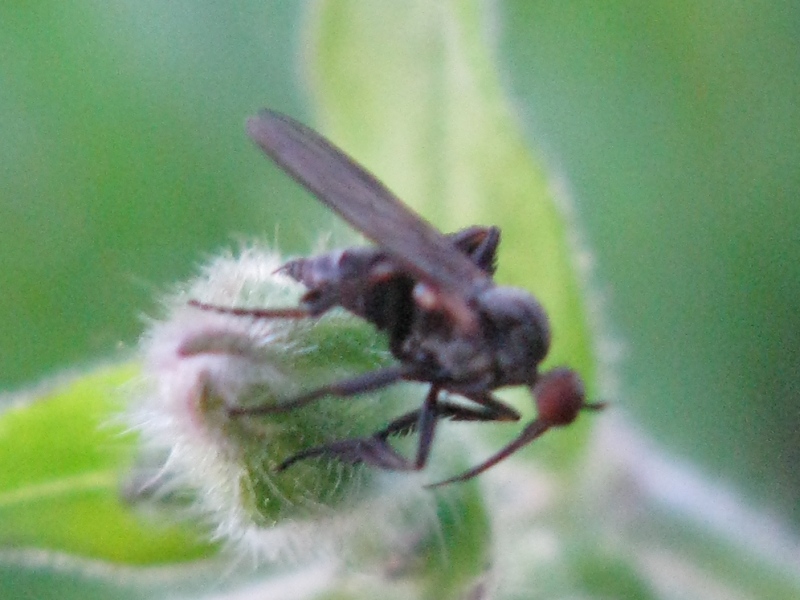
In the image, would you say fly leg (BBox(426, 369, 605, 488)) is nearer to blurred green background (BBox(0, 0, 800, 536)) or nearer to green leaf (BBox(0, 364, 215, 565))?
green leaf (BBox(0, 364, 215, 565))

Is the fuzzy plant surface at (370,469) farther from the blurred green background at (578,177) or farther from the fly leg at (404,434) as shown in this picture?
the blurred green background at (578,177)

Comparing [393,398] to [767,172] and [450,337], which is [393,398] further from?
[767,172]

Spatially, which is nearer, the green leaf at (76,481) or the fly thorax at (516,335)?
the fly thorax at (516,335)

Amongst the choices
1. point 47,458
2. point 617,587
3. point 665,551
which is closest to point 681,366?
point 665,551

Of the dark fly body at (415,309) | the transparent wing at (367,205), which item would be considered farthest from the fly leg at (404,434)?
the transparent wing at (367,205)

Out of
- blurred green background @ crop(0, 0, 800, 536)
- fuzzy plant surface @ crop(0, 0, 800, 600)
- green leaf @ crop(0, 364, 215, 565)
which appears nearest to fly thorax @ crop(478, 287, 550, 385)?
fuzzy plant surface @ crop(0, 0, 800, 600)

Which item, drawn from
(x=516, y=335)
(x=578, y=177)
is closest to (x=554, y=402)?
(x=516, y=335)

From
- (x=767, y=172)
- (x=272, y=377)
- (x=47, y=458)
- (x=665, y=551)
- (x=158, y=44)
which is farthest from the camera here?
(x=158, y=44)
